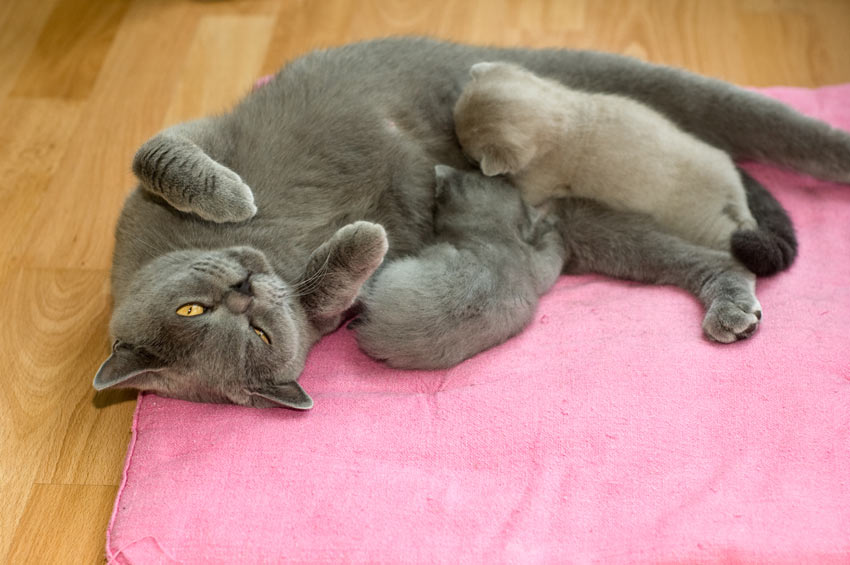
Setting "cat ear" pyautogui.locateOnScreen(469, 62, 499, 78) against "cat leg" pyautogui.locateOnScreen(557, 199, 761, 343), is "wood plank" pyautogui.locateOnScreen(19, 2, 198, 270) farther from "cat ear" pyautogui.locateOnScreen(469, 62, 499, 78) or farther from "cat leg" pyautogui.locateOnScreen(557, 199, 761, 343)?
"cat leg" pyautogui.locateOnScreen(557, 199, 761, 343)

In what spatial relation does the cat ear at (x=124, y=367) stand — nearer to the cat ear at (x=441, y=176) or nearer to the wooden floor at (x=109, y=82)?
the wooden floor at (x=109, y=82)

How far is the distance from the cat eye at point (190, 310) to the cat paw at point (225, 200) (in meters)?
0.20

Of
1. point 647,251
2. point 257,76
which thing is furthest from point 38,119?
point 647,251

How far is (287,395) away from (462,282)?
41cm

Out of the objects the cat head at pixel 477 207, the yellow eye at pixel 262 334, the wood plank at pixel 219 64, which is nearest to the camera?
the yellow eye at pixel 262 334

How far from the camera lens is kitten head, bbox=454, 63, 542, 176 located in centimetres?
175

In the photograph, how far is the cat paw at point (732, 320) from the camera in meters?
1.62

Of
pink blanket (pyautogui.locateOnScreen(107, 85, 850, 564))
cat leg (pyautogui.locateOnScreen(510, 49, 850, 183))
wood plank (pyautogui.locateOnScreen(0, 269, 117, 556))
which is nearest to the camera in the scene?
pink blanket (pyautogui.locateOnScreen(107, 85, 850, 564))

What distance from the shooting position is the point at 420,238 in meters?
1.78

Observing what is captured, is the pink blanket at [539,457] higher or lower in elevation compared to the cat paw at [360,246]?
lower

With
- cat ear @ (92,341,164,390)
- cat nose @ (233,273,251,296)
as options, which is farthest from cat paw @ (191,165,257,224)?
cat ear @ (92,341,164,390)

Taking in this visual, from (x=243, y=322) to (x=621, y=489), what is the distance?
75 centimetres

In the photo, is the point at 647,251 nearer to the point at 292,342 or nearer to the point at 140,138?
the point at 292,342

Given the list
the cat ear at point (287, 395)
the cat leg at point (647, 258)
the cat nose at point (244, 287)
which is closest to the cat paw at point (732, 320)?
the cat leg at point (647, 258)
